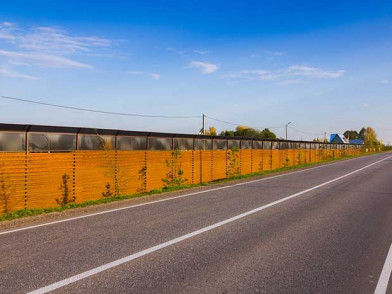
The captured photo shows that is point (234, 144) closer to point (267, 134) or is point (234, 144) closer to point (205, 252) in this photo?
point (205, 252)

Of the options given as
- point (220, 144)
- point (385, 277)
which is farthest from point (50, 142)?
point (220, 144)

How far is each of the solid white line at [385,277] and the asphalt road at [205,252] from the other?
13 mm

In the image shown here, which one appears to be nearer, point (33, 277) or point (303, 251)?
point (33, 277)

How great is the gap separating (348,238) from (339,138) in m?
155

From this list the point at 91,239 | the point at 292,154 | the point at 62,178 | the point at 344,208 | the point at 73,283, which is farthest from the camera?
the point at 292,154

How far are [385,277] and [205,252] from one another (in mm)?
2542

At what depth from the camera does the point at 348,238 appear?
6.27m

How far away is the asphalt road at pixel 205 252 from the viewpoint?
410cm

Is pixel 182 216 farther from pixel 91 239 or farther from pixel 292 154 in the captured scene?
pixel 292 154

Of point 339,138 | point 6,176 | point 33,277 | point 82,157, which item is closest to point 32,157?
point 6,176

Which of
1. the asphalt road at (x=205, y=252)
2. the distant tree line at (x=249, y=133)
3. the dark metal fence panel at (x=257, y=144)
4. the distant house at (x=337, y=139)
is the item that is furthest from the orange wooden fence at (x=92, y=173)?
the distant house at (x=337, y=139)

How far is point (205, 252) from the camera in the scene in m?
5.31

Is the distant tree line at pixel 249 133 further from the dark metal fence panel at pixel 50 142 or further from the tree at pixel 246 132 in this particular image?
the dark metal fence panel at pixel 50 142

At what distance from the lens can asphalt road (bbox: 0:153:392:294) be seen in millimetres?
4102
